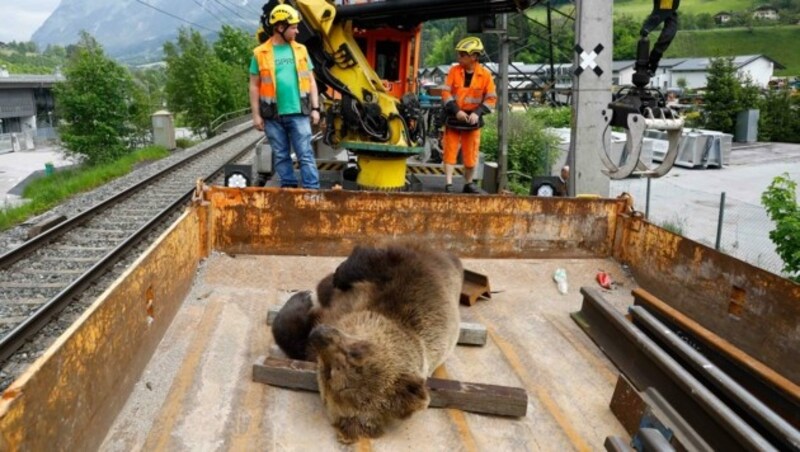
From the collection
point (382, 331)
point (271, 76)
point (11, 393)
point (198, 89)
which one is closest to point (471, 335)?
point (382, 331)

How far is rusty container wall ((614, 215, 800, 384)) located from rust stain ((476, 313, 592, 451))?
135 cm

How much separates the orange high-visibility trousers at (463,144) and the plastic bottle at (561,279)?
332cm

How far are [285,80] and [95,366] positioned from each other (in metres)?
4.12

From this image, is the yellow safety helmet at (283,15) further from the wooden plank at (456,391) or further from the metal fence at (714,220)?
the metal fence at (714,220)

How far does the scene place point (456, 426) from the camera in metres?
3.00

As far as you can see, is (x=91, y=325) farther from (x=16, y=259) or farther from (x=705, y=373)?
(x=16, y=259)

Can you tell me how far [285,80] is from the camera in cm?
609

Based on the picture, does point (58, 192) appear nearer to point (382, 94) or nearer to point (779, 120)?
point (382, 94)

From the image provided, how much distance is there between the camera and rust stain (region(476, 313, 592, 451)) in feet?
9.71

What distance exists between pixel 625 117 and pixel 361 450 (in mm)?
4307

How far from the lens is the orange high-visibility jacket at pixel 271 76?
19.7 feet

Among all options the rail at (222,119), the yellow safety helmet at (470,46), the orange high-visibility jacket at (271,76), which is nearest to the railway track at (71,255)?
the orange high-visibility jacket at (271,76)

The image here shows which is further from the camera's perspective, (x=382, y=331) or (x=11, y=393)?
(x=382, y=331)

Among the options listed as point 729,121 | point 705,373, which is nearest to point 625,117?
point 705,373
